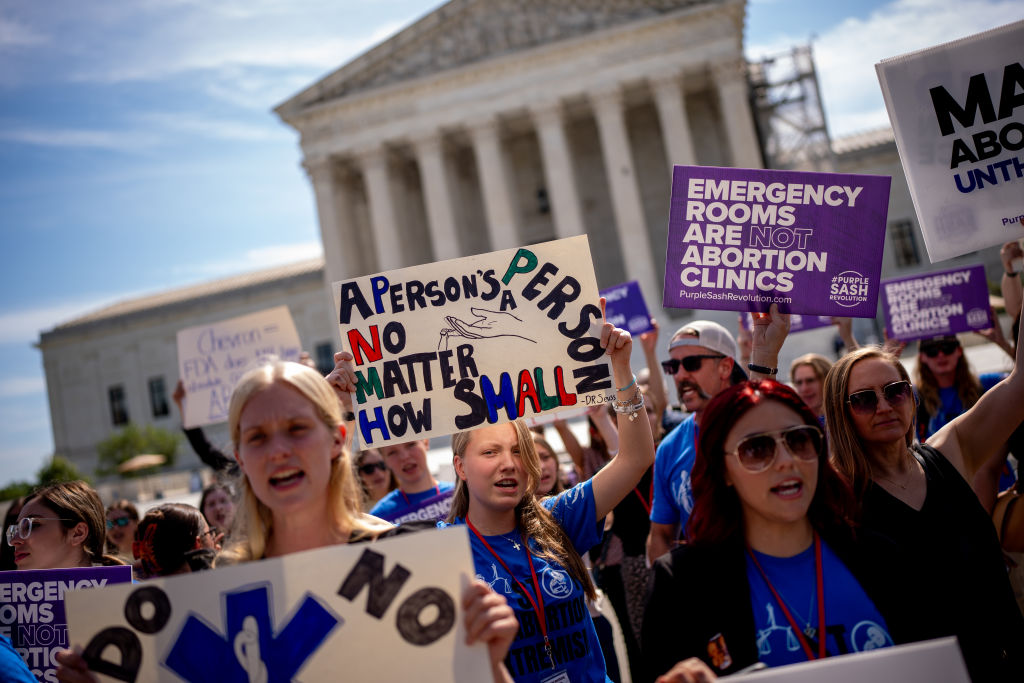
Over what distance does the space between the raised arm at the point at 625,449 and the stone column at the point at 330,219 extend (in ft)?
116

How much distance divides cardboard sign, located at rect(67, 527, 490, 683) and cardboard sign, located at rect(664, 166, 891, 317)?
2531mm

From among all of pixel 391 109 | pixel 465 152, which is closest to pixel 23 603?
pixel 391 109

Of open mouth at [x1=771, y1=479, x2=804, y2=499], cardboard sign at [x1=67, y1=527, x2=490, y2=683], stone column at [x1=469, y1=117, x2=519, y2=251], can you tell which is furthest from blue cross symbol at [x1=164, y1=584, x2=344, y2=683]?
stone column at [x1=469, y1=117, x2=519, y2=251]

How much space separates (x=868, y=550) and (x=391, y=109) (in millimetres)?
37134

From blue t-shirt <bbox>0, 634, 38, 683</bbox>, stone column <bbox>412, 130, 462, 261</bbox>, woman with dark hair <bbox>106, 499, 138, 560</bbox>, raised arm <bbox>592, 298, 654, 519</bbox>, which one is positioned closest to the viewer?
blue t-shirt <bbox>0, 634, 38, 683</bbox>

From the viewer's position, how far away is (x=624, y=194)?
34969mm

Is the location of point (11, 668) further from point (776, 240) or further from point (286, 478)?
point (776, 240)

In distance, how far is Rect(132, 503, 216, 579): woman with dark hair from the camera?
4.08 m

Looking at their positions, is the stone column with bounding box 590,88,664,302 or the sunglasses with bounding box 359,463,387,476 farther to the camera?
the stone column with bounding box 590,88,664,302

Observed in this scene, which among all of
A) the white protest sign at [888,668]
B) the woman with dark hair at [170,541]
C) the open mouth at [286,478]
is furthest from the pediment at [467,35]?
the white protest sign at [888,668]

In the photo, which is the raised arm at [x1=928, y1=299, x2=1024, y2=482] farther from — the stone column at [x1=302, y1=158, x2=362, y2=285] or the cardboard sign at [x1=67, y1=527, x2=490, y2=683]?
the stone column at [x1=302, y1=158, x2=362, y2=285]

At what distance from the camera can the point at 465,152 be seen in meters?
41.3

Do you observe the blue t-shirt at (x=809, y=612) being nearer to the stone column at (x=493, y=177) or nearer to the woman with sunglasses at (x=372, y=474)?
the woman with sunglasses at (x=372, y=474)

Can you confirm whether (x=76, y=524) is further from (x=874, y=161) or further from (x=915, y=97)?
(x=874, y=161)
